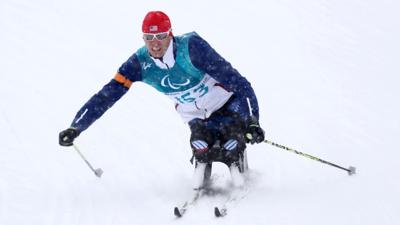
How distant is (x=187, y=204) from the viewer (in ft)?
19.3

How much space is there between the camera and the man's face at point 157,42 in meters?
5.37

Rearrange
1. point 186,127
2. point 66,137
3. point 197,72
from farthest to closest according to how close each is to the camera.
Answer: point 186,127
point 66,137
point 197,72

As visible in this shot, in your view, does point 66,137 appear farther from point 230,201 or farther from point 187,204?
point 230,201

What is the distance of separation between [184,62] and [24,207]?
88.9 inches

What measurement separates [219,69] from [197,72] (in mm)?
242

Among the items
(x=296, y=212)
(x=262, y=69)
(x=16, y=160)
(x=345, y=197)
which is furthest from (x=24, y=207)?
(x=262, y=69)

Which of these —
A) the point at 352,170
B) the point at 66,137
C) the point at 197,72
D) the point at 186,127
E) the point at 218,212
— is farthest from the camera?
the point at 186,127

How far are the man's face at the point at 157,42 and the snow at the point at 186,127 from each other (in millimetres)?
1518

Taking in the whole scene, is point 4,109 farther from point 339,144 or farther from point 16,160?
point 339,144

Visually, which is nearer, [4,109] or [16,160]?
[16,160]

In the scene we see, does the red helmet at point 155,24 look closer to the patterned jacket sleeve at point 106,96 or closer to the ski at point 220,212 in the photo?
the patterned jacket sleeve at point 106,96

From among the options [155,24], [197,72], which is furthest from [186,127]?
[155,24]

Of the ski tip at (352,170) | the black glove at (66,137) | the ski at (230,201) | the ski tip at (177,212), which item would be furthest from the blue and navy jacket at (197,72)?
the ski tip at (352,170)

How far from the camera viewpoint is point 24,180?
22.7 ft
